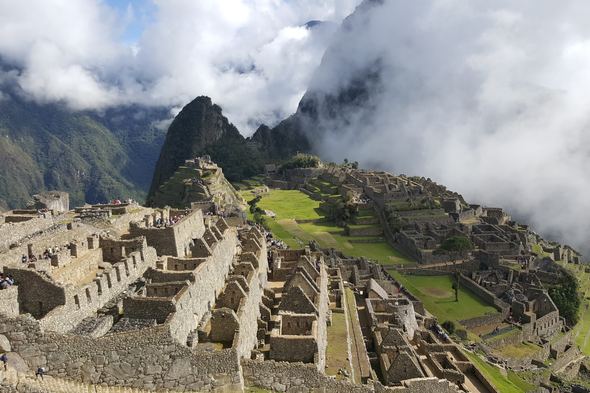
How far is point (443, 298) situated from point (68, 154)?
78.1 metres

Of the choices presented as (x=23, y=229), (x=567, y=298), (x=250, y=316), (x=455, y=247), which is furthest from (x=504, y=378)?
(x=23, y=229)

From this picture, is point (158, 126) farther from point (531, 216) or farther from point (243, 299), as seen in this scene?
point (243, 299)

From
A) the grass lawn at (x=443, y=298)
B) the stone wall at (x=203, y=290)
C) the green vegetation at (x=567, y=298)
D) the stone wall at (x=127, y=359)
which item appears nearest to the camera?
the stone wall at (x=127, y=359)

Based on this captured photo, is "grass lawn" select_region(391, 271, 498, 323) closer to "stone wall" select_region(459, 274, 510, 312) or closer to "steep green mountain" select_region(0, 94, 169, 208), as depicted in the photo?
"stone wall" select_region(459, 274, 510, 312)

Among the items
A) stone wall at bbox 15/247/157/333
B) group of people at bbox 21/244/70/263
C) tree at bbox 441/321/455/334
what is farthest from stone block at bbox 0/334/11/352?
tree at bbox 441/321/455/334

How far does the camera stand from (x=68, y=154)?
10131 centimetres

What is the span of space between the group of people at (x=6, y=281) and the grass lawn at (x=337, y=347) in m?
13.6

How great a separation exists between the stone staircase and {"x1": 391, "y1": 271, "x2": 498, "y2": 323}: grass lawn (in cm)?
3615

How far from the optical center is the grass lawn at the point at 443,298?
49438mm

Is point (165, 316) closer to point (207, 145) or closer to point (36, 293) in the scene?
point (36, 293)

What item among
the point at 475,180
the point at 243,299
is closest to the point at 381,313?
the point at 243,299

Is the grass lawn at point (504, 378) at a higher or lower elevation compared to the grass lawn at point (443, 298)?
lower

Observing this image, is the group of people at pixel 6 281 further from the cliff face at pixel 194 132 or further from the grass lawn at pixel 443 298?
the cliff face at pixel 194 132

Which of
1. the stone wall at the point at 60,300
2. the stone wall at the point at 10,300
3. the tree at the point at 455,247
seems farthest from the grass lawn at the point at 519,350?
the stone wall at the point at 10,300
